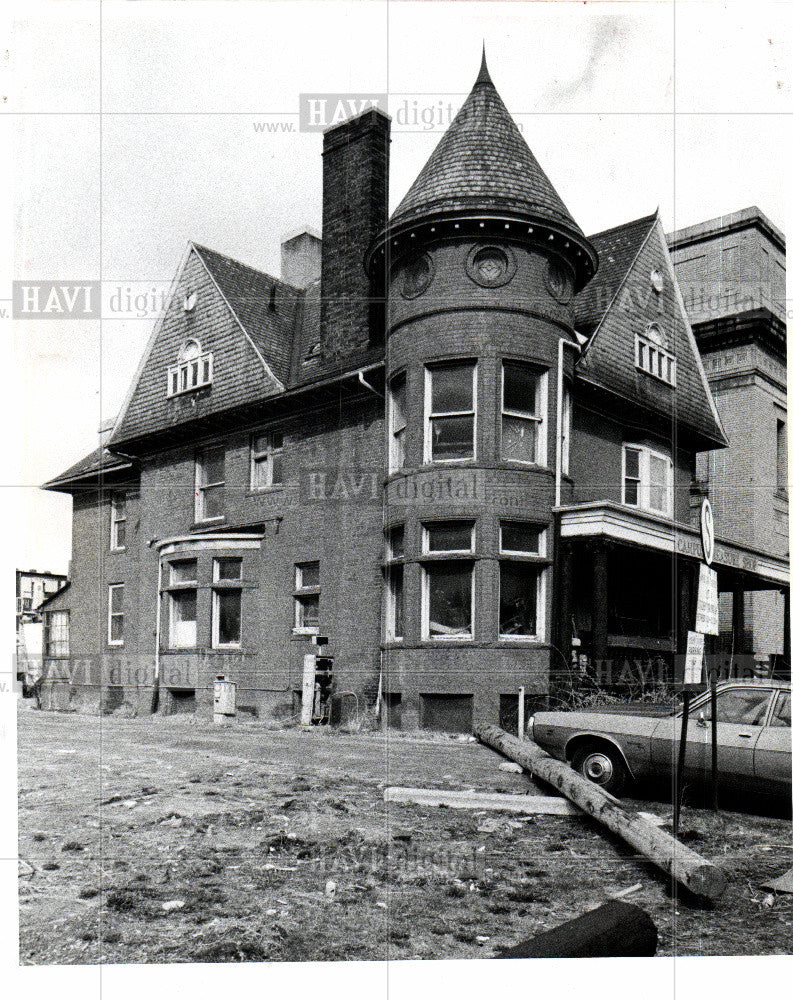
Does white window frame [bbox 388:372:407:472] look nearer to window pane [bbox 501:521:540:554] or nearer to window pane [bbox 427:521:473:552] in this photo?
window pane [bbox 427:521:473:552]

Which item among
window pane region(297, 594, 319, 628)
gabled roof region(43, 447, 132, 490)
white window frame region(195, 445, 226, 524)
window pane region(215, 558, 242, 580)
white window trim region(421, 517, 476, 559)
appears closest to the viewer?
gabled roof region(43, 447, 132, 490)

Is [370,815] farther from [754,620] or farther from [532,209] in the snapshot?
[532,209]

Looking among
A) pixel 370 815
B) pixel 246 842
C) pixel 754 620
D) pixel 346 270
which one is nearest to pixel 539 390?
pixel 346 270

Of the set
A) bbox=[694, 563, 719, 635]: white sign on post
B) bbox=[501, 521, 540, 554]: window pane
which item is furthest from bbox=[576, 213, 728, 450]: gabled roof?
bbox=[501, 521, 540, 554]: window pane

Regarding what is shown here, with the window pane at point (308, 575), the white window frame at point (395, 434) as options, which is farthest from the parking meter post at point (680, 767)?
the window pane at point (308, 575)

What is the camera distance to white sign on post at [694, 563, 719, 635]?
326 inches

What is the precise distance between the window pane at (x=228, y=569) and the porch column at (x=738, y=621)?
471cm

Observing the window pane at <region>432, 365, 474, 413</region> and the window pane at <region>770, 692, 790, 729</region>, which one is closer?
the window pane at <region>770, 692, 790, 729</region>

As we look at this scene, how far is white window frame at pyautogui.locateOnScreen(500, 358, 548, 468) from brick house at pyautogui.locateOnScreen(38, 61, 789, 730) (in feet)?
0.07

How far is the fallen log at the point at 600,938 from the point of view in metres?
6.34

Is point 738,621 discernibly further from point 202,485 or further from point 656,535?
point 202,485

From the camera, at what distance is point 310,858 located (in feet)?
25.2

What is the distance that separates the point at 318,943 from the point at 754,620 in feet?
15.4

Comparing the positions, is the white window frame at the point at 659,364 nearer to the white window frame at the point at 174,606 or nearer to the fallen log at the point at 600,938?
the fallen log at the point at 600,938
